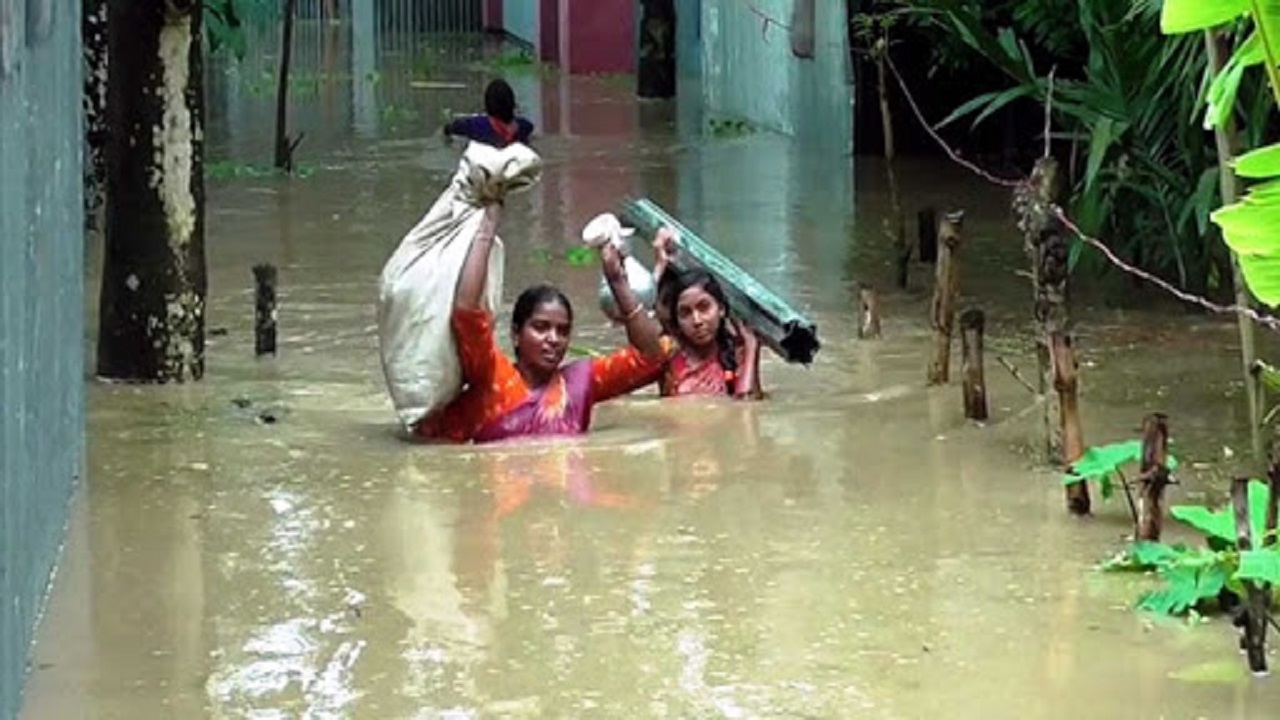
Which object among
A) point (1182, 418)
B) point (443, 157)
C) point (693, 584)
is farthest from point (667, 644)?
point (443, 157)

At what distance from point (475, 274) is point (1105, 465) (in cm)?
219

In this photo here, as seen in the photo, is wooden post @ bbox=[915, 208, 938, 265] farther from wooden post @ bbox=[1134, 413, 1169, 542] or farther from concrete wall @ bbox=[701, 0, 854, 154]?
wooden post @ bbox=[1134, 413, 1169, 542]

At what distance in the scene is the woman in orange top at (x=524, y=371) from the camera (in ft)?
27.5

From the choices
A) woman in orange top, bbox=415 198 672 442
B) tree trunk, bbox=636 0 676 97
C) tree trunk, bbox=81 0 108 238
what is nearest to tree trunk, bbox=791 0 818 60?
tree trunk, bbox=636 0 676 97

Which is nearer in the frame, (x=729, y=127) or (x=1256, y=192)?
(x=1256, y=192)

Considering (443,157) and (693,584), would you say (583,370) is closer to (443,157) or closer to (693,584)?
(693,584)

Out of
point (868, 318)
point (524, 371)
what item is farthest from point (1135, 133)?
point (524, 371)

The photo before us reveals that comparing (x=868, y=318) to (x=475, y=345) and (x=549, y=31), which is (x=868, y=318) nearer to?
(x=475, y=345)

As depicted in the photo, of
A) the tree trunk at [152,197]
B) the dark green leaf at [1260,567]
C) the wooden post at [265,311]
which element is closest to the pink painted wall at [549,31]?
the wooden post at [265,311]

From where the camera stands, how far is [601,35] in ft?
98.2

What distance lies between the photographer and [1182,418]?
8922 millimetres

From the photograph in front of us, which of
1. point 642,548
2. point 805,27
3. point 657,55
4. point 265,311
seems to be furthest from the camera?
point 657,55

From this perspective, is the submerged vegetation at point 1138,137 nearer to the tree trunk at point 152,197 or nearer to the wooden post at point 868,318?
the wooden post at point 868,318

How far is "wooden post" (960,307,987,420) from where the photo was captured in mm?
8625
